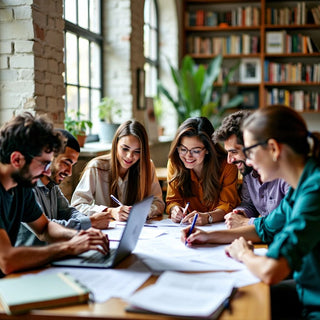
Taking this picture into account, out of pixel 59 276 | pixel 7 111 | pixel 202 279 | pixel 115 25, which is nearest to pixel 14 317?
pixel 59 276

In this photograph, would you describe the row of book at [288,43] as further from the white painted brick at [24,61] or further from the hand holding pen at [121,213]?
the hand holding pen at [121,213]

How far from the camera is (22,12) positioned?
2.79m

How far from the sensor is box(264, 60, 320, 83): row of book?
6324 millimetres

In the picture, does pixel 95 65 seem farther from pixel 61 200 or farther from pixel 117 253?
pixel 117 253

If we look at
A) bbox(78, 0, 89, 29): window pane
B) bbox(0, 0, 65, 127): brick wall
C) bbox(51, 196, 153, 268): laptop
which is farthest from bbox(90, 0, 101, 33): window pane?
bbox(51, 196, 153, 268): laptop

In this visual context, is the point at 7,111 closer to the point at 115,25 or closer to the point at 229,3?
the point at 115,25

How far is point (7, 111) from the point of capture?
288 centimetres

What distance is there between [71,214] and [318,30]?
5.27 metres

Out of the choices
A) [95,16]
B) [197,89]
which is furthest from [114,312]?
[197,89]

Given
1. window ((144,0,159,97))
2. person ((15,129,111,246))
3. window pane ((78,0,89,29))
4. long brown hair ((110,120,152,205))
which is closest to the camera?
person ((15,129,111,246))

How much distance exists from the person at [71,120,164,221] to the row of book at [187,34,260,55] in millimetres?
4106

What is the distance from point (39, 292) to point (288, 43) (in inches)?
228

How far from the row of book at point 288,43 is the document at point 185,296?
5.43m

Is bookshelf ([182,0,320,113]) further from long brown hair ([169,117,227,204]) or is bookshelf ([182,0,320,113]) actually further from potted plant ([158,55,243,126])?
long brown hair ([169,117,227,204])
